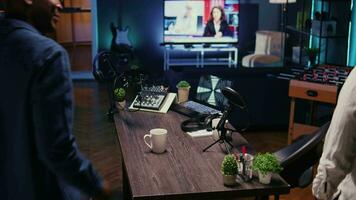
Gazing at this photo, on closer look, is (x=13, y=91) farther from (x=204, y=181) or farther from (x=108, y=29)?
(x=108, y=29)

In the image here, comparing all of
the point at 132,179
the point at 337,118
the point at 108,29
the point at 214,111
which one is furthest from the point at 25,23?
the point at 108,29

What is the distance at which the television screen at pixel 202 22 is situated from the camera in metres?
7.91

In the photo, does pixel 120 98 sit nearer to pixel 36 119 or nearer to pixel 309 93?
pixel 36 119

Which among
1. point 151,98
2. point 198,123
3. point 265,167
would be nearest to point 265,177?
point 265,167

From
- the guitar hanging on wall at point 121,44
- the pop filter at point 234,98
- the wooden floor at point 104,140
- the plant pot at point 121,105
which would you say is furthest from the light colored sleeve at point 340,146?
the guitar hanging on wall at point 121,44

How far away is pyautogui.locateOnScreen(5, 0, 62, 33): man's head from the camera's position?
1.42 metres

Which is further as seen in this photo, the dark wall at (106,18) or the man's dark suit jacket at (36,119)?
the dark wall at (106,18)

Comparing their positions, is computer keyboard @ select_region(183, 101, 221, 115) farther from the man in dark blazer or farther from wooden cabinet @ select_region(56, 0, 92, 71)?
wooden cabinet @ select_region(56, 0, 92, 71)

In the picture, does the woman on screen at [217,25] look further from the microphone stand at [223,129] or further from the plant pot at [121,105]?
the microphone stand at [223,129]

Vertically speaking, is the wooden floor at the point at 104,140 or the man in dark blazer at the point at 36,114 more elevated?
the man in dark blazer at the point at 36,114

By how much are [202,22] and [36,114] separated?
22.4 ft

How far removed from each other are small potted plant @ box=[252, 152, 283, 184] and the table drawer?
2.23m

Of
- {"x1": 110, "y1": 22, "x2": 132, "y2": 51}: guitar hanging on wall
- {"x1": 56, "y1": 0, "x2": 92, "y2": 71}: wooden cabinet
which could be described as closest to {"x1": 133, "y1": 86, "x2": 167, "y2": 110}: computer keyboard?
{"x1": 110, "y1": 22, "x2": 132, "y2": 51}: guitar hanging on wall

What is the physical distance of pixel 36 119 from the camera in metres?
1.34
